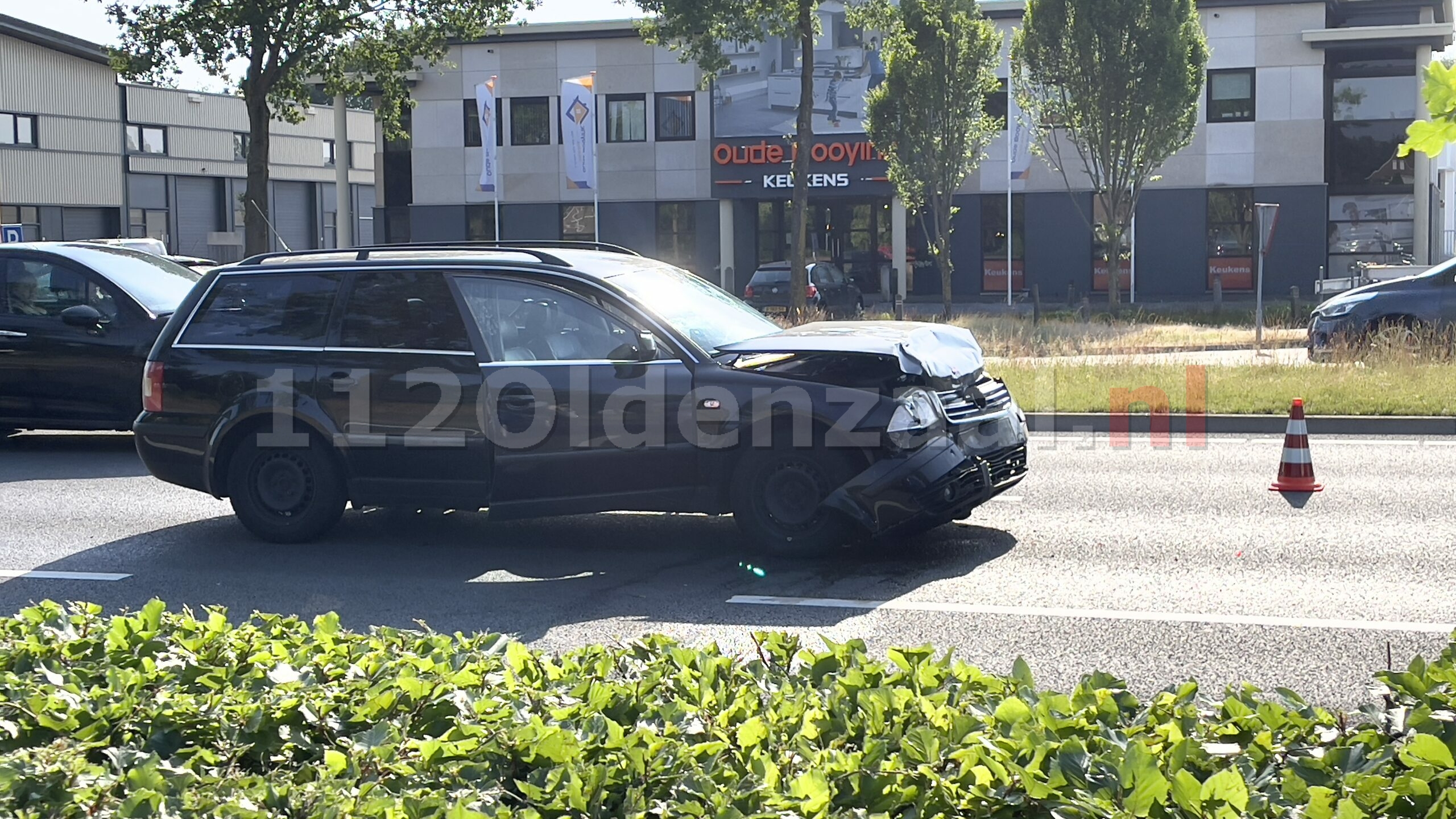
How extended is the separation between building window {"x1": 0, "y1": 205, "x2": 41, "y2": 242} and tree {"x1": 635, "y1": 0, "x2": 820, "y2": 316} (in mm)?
36868

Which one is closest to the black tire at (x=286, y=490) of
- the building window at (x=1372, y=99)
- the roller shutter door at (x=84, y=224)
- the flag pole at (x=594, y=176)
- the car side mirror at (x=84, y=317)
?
the car side mirror at (x=84, y=317)

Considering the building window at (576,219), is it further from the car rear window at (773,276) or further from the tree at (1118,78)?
the tree at (1118,78)

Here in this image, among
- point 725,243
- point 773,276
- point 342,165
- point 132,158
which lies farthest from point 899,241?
point 132,158

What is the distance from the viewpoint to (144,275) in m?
13.8

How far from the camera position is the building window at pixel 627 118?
147 feet

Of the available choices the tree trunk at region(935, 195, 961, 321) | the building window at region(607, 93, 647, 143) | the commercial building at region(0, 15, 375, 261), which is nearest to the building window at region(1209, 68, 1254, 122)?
the tree trunk at region(935, 195, 961, 321)

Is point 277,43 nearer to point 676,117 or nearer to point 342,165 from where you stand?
point 676,117

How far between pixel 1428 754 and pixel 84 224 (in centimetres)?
6630

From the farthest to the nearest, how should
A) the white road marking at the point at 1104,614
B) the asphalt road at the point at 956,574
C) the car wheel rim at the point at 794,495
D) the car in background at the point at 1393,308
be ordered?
the car in background at the point at 1393,308, the car wheel rim at the point at 794,495, the white road marking at the point at 1104,614, the asphalt road at the point at 956,574

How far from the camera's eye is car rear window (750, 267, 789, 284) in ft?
116

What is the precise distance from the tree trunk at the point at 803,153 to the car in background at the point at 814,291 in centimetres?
117

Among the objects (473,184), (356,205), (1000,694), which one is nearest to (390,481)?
(1000,694)

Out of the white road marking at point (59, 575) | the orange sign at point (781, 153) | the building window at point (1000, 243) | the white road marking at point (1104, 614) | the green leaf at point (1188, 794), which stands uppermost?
the orange sign at point (781, 153)

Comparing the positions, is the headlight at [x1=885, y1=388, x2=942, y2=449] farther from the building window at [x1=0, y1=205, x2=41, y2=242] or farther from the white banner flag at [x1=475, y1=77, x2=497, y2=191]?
the building window at [x1=0, y1=205, x2=41, y2=242]
